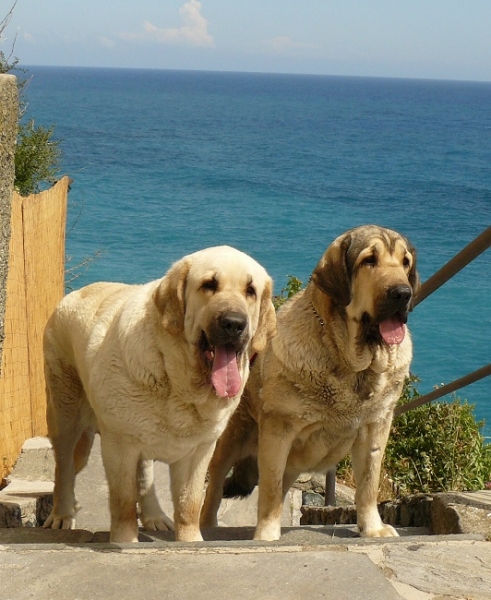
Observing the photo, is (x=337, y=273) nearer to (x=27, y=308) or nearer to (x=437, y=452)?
(x=27, y=308)

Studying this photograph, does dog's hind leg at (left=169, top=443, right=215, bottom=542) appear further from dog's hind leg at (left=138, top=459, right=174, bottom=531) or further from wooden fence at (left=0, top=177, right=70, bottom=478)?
wooden fence at (left=0, top=177, right=70, bottom=478)

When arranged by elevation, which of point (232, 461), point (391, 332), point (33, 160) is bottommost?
point (232, 461)

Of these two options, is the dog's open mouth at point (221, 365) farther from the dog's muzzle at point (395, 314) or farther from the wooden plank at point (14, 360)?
the wooden plank at point (14, 360)

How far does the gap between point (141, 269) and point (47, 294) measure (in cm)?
1997

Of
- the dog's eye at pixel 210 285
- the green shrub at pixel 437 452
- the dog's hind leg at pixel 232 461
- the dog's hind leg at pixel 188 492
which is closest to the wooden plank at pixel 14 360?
the dog's hind leg at pixel 232 461

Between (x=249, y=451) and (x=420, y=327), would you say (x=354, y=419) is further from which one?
(x=420, y=327)

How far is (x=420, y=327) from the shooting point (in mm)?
21891

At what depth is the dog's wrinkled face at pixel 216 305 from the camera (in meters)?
3.67

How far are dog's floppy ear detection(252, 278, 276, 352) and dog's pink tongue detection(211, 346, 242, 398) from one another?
0.19m

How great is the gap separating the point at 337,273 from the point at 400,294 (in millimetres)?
377

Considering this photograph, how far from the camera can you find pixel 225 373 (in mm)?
3852

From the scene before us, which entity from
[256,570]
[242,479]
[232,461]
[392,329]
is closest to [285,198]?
[242,479]

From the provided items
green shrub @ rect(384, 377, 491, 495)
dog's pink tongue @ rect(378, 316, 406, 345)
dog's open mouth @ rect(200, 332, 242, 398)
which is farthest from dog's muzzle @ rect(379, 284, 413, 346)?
Result: green shrub @ rect(384, 377, 491, 495)

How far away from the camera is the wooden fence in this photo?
5910mm
